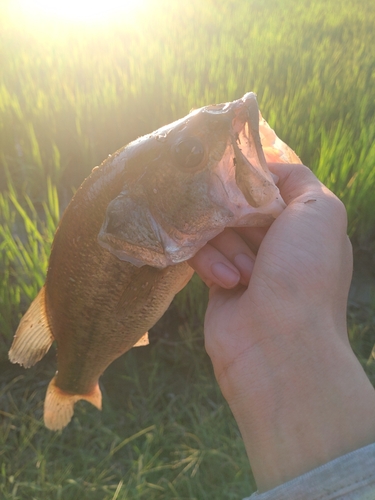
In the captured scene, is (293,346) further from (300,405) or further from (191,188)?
(191,188)

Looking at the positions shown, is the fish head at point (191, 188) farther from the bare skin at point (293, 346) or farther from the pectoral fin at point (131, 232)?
the bare skin at point (293, 346)

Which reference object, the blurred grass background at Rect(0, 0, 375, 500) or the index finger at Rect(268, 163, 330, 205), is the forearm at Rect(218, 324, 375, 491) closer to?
the index finger at Rect(268, 163, 330, 205)

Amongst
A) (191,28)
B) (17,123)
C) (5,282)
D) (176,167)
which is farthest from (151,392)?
(191,28)

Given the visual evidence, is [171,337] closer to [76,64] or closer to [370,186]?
[370,186]

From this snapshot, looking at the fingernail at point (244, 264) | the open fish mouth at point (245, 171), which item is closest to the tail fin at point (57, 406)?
the fingernail at point (244, 264)

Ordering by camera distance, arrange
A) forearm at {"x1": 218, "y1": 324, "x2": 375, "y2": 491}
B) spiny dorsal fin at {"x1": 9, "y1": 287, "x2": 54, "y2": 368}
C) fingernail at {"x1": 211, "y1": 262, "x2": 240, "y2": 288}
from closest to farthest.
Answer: forearm at {"x1": 218, "y1": 324, "x2": 375, "y2": 491} → fingernail at {"x1": 211, "y1": 262, "x2": 240, "y2": 288} → spiny dorsal fin at {"x1": 9, "y1": 287, "x2": 54, "y2": 368}

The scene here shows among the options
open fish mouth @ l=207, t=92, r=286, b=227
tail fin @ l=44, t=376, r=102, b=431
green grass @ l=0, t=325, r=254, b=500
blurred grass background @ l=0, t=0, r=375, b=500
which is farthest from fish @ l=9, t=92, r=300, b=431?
green grass @ l=0, t=325, r=254, b=500
